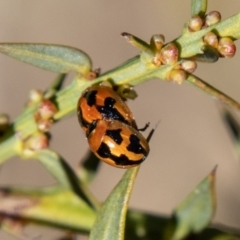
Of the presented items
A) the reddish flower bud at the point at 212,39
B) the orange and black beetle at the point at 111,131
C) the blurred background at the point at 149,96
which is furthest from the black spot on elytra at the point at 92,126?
the blurred background at the point at 149,96

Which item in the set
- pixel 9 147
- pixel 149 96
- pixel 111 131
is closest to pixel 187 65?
pixel 111 131

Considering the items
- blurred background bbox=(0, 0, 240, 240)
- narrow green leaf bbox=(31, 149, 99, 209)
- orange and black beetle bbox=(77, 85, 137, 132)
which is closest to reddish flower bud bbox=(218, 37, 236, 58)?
orange and black beetle bbox=(77, 85, 137, 132)

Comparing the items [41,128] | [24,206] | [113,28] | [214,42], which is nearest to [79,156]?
[113,28]

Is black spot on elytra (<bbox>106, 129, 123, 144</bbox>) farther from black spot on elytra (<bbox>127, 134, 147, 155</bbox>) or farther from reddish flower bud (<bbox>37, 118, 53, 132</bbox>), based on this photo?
reddish flower bud (<bbox>37, 118, 53, 132</bbox>)

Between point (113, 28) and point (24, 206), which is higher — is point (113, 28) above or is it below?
below

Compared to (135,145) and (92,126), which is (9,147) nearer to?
(92,126)

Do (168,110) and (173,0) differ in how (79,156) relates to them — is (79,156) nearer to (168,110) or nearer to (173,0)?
(168,110)
